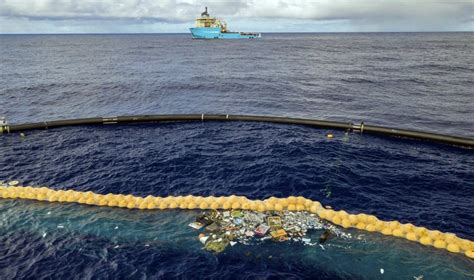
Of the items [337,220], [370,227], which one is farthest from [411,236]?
[337,220]

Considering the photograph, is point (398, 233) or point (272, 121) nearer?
point (398, 233)

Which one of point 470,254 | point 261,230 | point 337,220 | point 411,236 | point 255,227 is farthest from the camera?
point 337,220

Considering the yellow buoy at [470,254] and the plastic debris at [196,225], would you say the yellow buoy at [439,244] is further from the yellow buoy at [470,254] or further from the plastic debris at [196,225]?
the plastic debris at [196,225]

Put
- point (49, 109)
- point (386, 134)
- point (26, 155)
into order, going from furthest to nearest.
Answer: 1. point (49, 109)
2. point (386, 134)
3. point (26, 155)

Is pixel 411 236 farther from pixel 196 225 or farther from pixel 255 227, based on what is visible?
pixel 196 225

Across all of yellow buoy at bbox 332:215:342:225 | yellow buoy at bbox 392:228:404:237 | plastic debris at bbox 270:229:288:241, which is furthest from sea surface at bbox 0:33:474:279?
yellow buoy at bbox 332:215:342:225

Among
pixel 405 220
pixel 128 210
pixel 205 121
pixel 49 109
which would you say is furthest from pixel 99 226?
pixel 49 109

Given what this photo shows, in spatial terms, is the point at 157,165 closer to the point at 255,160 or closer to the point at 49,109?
the point at 255,160

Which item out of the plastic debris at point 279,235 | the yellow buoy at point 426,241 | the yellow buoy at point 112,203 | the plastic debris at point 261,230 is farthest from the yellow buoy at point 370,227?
the yellow buoy at point 112,203
